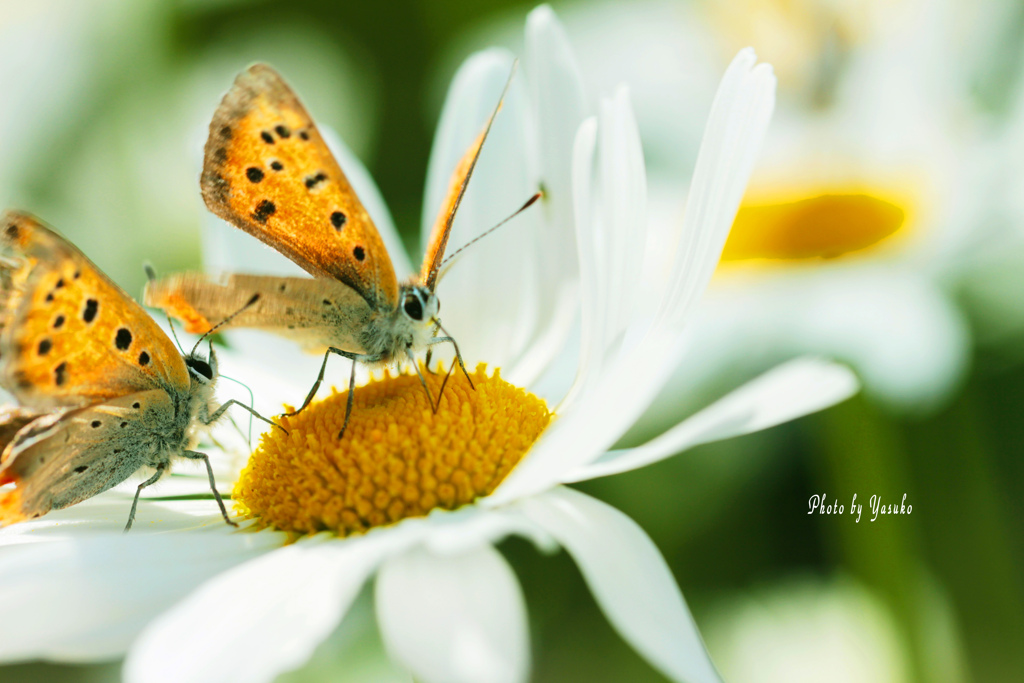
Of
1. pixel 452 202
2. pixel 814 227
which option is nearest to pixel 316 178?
pixel 452 202

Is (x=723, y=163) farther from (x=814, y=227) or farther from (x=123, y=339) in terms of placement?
(x=814, y=227)

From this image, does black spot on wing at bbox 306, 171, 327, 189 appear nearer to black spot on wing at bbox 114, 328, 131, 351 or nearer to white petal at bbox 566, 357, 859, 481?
black spot on wing at bbox 114, 328, 131, 351

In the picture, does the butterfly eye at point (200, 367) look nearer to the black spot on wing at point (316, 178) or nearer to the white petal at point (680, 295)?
the black spot on wing at point (316, 178)

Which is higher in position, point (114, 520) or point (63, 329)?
point (63, 329)

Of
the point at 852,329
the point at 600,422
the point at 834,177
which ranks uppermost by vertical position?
the point at 834,177

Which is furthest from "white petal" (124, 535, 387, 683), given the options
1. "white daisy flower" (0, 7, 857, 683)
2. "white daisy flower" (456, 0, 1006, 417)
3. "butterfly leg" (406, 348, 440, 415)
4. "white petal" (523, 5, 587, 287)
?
"white daisy flower" (456, 0, 1006, 417)

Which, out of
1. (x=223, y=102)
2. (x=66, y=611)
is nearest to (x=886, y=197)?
(x=223, y=102)

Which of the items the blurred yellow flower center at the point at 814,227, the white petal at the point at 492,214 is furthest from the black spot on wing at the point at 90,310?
the blurred yellow flower center at the point at 814,227
